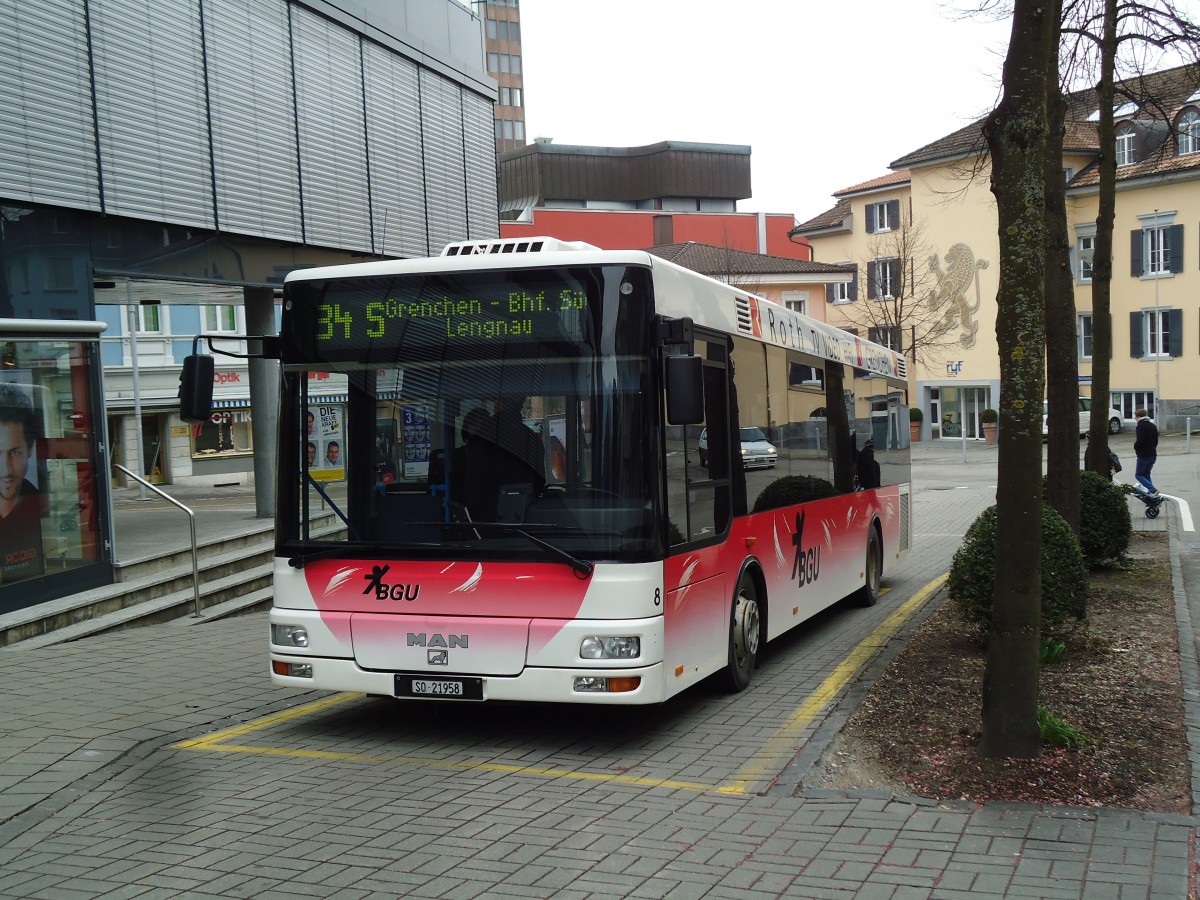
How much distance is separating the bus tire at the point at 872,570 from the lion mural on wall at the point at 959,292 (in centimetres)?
4719

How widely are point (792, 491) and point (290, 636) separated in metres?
4.62

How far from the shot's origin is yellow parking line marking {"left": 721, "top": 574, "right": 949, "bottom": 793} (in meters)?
6.97

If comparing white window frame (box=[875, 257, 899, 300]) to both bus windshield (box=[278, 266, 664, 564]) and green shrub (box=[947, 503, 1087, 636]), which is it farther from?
bus windshield (box=[278, 266, 664, 564])

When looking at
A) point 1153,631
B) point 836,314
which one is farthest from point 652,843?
point 836,314

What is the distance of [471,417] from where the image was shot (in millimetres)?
7484

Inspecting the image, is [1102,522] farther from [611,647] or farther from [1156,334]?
[1156,334]

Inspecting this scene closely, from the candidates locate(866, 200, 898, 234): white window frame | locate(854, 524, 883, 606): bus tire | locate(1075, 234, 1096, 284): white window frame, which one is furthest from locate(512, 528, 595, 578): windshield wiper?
locate(866, 200, 898, 234): white window frame

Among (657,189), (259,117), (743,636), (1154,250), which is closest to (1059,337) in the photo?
(743,636)

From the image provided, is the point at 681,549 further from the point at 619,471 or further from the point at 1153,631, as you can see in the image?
the point at 1153,631

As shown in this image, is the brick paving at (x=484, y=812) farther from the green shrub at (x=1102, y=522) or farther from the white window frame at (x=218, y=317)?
the white window frame at (x=218, y=317)

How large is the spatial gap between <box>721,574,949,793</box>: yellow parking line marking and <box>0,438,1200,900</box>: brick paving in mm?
62

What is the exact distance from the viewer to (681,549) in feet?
25.2

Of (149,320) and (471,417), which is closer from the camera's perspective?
(471,417)

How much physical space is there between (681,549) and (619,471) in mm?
766
